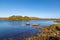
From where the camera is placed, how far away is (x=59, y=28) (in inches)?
1447
